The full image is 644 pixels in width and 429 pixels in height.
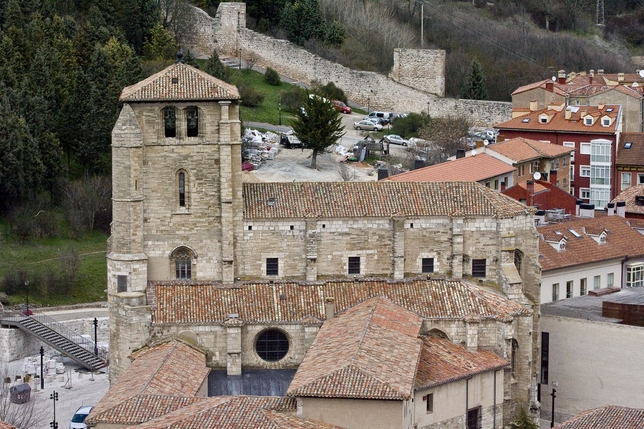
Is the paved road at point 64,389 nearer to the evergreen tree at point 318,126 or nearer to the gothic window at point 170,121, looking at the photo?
the gothic window at point 170,121

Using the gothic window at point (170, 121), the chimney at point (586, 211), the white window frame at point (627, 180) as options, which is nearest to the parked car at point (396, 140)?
the white window frame at point (627, 180)

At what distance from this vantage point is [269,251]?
204ft

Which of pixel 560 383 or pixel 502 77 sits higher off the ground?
pixel 502 77

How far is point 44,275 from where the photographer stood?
74875 mm

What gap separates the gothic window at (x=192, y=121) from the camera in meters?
61.3

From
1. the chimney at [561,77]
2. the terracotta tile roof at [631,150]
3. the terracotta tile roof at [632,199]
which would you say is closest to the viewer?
the terracotta tile roof at [632,199]

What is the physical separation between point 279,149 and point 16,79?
60.0ft

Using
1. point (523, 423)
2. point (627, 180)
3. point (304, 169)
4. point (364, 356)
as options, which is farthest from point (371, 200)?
point (627, 180)

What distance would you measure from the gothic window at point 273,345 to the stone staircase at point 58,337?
11.4 metres

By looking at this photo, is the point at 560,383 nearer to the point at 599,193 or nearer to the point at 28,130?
the point at 28,130

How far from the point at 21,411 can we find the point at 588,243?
27037mm

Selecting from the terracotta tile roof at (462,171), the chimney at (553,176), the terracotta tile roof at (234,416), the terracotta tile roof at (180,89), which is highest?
the terracotta tile roof at (180,89)

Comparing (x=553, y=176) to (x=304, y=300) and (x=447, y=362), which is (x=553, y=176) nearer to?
(x=304, y=300)

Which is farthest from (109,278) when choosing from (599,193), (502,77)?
(502,77)
